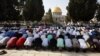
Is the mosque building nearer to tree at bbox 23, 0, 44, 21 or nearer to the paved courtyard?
tree at bbox 23, 0, 44, 21

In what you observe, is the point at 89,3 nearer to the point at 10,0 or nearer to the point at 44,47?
the point at 10,0

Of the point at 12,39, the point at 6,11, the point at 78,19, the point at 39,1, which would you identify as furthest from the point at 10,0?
the point at 12,39

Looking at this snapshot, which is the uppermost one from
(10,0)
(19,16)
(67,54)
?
(10,0)

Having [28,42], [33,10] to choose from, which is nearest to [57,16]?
[33,10]

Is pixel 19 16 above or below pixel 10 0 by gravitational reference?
below

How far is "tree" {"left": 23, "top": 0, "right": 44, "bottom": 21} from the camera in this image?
55344 mm

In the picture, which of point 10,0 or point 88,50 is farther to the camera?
point 10,0

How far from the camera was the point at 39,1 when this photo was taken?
57.2 m

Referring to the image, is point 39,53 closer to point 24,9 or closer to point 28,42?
point 28,42

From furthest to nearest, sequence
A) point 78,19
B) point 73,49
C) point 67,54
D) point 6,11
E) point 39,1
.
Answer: point 39,1, point 78,19, point 6,11, point 73,49, point 67,54

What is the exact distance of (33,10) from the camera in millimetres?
56000

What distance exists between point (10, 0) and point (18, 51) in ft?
113

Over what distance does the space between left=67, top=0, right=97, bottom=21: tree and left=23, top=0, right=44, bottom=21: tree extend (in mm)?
8215

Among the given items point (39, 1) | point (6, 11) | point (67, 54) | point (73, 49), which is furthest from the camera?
point (39, 1)
